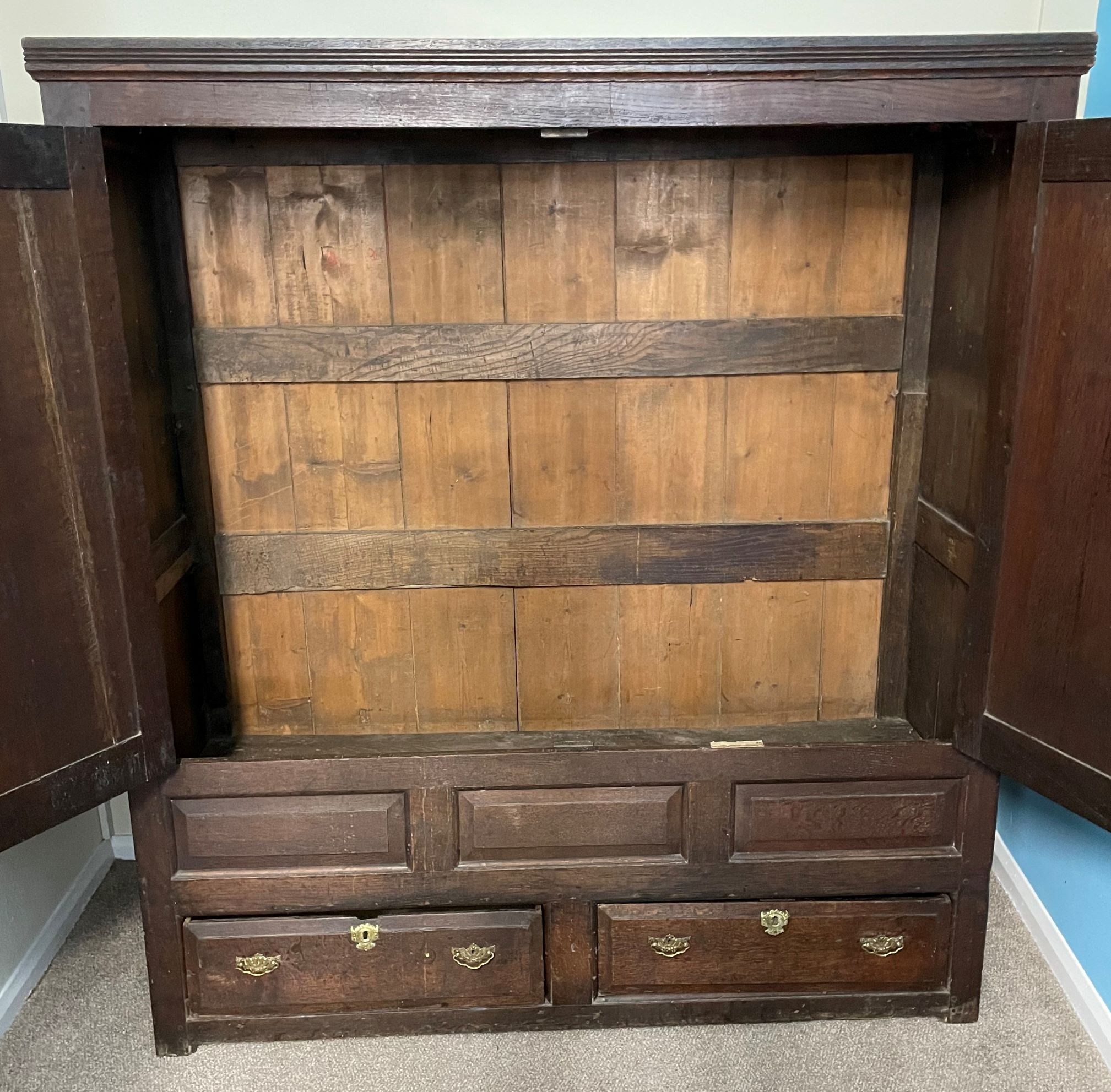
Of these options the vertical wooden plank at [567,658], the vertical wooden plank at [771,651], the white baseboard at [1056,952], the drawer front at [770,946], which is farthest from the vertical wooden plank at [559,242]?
the white baseboard at [1056,952]

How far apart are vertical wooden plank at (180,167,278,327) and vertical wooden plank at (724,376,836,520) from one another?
3.22ft

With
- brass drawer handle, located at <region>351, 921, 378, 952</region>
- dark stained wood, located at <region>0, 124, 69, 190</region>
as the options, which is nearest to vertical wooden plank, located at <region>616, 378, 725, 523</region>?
brass drawer handle, located at <region>351, 921, 378, 952</region>

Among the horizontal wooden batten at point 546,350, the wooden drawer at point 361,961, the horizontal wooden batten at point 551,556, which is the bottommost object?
the wooden drawer at point 361,961

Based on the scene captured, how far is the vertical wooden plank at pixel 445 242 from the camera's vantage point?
78.6 inches

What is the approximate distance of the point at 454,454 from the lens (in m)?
2.14

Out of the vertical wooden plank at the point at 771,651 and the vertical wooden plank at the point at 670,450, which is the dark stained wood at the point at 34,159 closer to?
the vertical wooden plank at the point at 670,450

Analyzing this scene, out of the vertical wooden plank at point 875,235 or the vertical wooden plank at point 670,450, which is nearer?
the vertical wooden plank at point 875,235

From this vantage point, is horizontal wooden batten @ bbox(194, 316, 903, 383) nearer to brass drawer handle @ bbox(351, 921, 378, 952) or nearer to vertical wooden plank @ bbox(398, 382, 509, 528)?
vertical wooden plank @ bbox(398, 382, 509, 528)

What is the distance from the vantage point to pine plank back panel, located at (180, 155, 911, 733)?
2.02m

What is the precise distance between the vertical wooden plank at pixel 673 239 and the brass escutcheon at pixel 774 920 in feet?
3.94

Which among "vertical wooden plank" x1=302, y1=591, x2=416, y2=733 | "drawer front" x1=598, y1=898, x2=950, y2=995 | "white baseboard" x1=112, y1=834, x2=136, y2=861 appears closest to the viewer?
"drawer front" x1=598, y1=898, x2=950, y2=995

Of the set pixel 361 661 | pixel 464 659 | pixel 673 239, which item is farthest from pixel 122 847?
pixel 673 239

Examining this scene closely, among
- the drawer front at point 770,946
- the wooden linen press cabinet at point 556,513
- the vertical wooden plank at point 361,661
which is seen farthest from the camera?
the vertical wooden plank at point 361,661

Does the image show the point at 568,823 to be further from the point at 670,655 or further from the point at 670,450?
the point at 670,450
